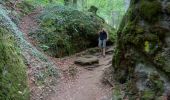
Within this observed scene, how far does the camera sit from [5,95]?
7.77 metres

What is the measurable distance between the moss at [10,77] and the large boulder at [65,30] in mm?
6685

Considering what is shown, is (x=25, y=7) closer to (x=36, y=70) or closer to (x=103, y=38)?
(x=103, y=38)

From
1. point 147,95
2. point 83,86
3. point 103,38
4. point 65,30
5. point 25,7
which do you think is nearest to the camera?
point 147,95

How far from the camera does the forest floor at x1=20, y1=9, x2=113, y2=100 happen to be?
11.2m

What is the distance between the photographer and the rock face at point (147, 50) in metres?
9.05

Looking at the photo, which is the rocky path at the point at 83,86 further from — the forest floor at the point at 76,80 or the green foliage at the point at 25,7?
the green foliage at the point at 25,7

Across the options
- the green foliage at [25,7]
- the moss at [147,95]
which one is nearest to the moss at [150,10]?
the moss at [147,95]

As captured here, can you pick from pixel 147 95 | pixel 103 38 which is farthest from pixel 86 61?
pixel 147 95

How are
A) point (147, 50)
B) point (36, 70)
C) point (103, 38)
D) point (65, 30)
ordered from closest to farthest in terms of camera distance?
point (147, 50), point (36, 70), point (103, 38), point (65, 30)

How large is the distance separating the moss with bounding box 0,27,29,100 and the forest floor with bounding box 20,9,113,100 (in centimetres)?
162

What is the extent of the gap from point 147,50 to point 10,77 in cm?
482

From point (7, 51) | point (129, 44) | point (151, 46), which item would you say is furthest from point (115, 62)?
point (7, 51)

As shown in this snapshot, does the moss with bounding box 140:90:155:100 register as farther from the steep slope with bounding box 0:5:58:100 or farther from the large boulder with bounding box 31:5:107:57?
the large boulder with bounding box 31:5:107:57

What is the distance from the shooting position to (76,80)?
13438 millimetres
